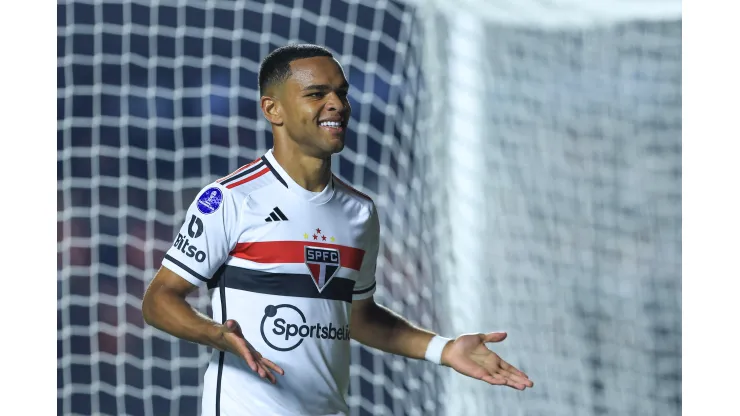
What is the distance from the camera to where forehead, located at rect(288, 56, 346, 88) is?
2018 millimetres

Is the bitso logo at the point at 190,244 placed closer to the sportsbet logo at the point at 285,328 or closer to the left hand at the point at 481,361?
the sportsbet logo at the point at 285,328

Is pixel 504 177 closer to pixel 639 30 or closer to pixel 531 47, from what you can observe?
pixel 531 47

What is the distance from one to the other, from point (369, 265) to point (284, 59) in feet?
1.68

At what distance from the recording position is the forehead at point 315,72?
2018mm

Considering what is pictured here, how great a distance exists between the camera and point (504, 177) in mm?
3049

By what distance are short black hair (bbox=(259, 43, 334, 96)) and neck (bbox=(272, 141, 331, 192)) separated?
6.3 inches

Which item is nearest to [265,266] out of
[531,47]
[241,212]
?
[241,212]

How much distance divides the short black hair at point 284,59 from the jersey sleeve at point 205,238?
1.00 feet

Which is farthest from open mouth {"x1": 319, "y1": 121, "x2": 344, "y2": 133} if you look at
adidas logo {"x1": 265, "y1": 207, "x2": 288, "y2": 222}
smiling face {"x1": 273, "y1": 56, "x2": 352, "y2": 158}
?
adidas logo {"x1": 265, "y1": 207, "x2": 288, "y2": 222}

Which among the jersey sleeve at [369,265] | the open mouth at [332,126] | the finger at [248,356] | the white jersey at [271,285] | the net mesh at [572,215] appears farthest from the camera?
the net mesh at [572,215]

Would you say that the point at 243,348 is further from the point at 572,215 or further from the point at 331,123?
the point at 572,215

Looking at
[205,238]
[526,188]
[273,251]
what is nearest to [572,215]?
[526,188]

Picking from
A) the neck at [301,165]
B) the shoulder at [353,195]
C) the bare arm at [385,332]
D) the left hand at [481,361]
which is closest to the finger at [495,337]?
the left hand at [481,361]

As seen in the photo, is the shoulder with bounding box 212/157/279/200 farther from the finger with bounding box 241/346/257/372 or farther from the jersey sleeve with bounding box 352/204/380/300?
the finger with bounding box 241/346/257/372
